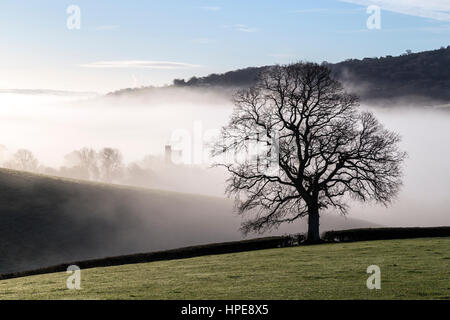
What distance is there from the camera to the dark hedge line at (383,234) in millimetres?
53625

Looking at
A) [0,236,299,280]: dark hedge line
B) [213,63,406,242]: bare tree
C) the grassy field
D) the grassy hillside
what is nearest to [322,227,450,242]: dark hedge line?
[213,63,406,242]: bare tree

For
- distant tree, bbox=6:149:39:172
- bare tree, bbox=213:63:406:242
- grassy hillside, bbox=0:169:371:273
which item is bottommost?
grassy hillside, bbox=0:169:371:273

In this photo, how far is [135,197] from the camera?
11381 cm

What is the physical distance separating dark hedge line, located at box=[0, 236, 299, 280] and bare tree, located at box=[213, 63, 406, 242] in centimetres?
168

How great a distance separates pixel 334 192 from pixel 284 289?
2852 cm

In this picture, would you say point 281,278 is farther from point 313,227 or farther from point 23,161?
point 23,161

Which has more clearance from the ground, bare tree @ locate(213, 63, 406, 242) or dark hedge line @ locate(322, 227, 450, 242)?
bare tree @ locate(213, 63, 406, 242)

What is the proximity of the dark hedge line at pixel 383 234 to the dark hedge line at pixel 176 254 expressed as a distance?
3576mm

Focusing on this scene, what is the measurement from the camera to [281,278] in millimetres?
29531

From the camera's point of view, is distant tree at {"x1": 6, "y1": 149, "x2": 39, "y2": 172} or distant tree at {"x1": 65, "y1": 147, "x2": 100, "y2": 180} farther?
distant tree at {"x1": 65, "y1": 147, "x2": 100, "y2": 180}

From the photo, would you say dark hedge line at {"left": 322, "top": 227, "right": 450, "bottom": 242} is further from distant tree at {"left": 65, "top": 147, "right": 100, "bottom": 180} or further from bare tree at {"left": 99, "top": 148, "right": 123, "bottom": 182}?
distant tree at {"left": 65, "top": 147, "right": 100, "bottom": 180}

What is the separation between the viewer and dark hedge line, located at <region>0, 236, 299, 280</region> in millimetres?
49125

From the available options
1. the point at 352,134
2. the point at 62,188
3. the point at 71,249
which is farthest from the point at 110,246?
the point at 352,134
